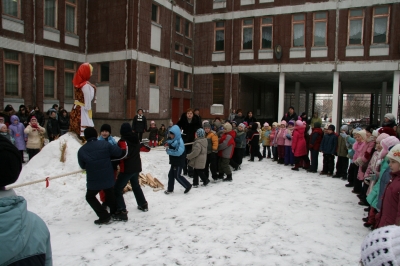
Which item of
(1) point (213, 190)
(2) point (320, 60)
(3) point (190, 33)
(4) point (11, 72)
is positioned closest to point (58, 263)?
(1) point (213, 190)

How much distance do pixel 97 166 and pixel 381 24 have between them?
18552mm

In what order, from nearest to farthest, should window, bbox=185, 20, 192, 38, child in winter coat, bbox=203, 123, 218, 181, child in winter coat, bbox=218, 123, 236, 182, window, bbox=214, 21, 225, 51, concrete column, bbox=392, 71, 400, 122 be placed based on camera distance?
child in winter coat, bbox=203, 123, 218, 181, child in winter coat, bbox=218, 123, 236, 182, concrete column, bbox=392, 71, 400, 122, window, bbox=214, 21, 225, 51, window, bbox=185, 20, 192, 38

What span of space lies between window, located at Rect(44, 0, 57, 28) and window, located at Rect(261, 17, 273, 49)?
12.0 metres

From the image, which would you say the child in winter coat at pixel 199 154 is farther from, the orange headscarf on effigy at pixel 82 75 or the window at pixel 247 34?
the window at pixel 247 34

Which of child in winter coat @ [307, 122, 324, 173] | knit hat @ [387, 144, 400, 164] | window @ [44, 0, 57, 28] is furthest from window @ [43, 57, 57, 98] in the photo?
knit hat @ [387, 144, 400, 164]

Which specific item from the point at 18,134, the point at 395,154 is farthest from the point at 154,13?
the point at 395,154

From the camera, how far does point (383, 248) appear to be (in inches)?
50.3

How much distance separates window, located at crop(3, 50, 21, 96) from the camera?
14070 mm

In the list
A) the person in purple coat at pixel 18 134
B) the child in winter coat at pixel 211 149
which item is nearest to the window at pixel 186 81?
the person in purple coat at pixel 18 134

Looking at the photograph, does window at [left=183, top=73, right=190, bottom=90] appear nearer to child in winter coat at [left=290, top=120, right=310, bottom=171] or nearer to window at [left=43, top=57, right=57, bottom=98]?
window at [left=43, top=57, right=57, bottom=98]

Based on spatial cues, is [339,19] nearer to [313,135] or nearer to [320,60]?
[320,60]

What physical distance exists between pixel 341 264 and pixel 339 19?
1771 centimetres

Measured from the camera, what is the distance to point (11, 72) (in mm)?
14305

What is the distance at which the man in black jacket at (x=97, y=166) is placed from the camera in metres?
4.95
